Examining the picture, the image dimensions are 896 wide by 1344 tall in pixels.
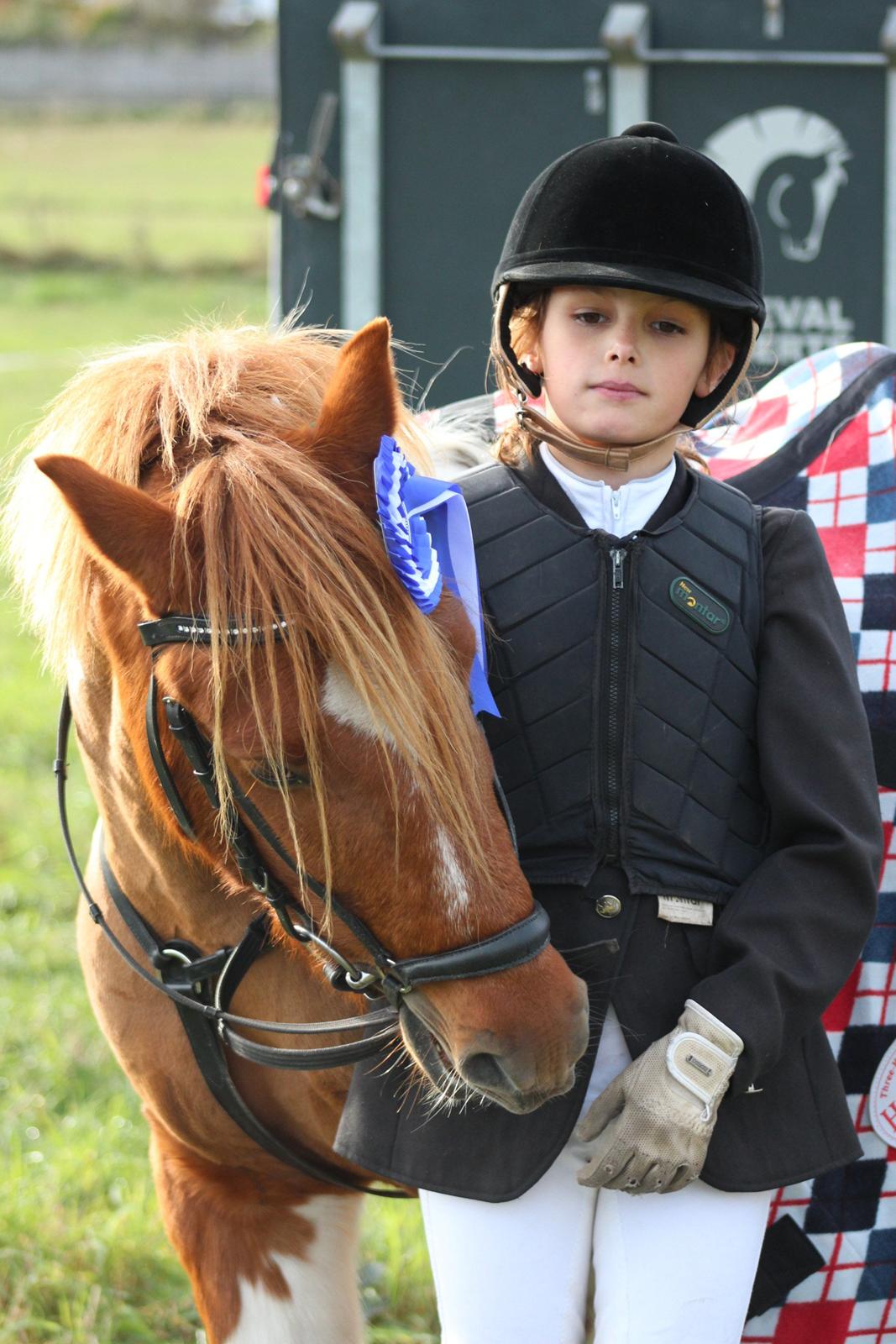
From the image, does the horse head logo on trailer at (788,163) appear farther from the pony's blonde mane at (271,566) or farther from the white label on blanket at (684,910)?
the white label on blanket at (684,910)

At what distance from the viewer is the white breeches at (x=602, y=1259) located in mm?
1470

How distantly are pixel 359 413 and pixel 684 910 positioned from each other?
23.5 inches

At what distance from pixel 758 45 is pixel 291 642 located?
316 centimetres

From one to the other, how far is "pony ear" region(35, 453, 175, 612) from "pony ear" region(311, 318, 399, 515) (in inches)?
7.0

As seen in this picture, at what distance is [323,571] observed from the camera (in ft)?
4.56

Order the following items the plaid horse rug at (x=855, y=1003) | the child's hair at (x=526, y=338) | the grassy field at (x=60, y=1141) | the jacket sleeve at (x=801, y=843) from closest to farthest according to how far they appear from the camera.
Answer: the jacket sleeve at (x=801, y=843) < the child's hair at (x=526, y=338) < the plaid horse rug at (x=855, y=1003) < the grassy field at (x=60, y=1141)

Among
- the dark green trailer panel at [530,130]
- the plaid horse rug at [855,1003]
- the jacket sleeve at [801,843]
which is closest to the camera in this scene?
the jacket sleeve at [801,843]

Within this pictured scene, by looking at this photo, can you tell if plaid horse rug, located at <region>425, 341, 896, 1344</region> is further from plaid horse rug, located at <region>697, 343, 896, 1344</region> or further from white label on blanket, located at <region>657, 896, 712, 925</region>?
white label on blanket, located at <region>657, 896, 712, 925</region>

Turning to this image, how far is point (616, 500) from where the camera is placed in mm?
1601

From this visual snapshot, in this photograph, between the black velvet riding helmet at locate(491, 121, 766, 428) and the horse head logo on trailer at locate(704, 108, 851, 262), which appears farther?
the horse head logo on trailer at locate(704, 108, 851, 262)

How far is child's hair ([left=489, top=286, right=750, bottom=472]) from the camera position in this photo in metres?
1.67

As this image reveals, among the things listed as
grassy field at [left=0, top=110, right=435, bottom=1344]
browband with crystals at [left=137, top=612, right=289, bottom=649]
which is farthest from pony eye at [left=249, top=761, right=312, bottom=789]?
grassy field at [left=0, top=110, right=435, bottom=1344]

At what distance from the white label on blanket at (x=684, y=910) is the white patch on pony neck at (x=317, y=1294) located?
0.71m

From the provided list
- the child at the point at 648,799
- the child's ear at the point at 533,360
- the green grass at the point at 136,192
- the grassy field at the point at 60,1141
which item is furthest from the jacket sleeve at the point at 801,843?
the green grass at the point at 136,192
